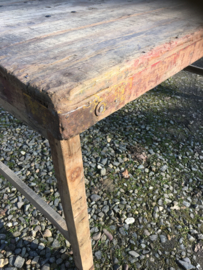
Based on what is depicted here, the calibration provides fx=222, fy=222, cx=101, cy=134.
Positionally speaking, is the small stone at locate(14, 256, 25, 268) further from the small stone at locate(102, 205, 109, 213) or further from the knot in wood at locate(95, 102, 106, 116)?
the knot in wood at locate(95, 102, 106, 116)

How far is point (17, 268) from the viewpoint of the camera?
1437 millimetres

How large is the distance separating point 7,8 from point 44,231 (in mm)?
1496

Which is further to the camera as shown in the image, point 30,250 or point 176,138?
point 176,138

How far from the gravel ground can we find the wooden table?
401mm

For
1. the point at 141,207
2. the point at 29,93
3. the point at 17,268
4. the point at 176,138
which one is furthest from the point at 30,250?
the point at 176,138

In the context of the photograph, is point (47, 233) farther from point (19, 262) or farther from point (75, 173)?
point (75, 173)

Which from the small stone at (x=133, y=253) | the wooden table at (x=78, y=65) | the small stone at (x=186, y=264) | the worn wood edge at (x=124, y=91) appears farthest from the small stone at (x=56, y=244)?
the worn wood edge at (x=124, y=91)

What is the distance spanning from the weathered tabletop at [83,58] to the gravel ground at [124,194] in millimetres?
1192

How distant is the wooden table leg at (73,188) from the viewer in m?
0.69

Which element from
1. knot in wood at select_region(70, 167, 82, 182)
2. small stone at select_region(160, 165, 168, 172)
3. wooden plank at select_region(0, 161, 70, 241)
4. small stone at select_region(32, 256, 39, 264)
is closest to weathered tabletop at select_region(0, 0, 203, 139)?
knot in wood at select_region(70, 167, 82, 182)

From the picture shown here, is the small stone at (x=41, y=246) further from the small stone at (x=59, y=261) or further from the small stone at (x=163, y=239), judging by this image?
the small stone at (x=163, y=239)

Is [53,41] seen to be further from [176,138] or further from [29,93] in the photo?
[176,138]

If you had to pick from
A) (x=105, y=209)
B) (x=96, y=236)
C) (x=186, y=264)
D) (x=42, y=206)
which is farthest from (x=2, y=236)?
(x=186, y=264)

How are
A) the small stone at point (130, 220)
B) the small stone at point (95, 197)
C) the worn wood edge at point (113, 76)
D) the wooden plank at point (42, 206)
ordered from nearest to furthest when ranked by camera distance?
1. the worn wood edge at point (113, 76)
2. the wooden plank at point (42, 206)
3. the small stone at point (130, 220)
4. the small stone at point (95, 197)
